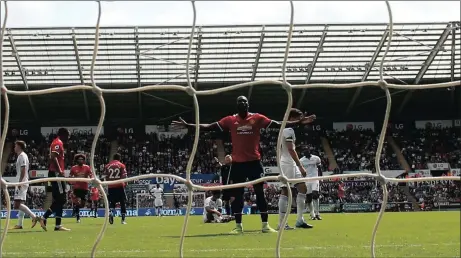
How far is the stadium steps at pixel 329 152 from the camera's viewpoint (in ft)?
107

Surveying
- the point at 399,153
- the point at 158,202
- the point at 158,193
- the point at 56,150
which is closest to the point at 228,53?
the point at 158,193

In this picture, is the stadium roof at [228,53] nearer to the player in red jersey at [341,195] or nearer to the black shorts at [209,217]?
the player in red jersey at [341,195]

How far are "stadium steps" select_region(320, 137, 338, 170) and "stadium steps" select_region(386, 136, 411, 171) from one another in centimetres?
325

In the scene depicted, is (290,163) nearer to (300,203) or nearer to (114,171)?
(300,203)

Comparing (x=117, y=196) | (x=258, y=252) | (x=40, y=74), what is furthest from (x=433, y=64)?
(x=258, y=252)

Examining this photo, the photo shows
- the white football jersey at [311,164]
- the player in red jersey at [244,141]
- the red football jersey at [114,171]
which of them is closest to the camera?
the player in red jersey at [244,141]

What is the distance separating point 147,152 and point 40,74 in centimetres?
649

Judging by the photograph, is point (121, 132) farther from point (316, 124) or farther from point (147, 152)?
point (316, 124)

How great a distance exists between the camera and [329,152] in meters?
33.9

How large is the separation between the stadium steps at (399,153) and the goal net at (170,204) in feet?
39.3

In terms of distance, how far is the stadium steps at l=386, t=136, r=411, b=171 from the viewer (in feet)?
106

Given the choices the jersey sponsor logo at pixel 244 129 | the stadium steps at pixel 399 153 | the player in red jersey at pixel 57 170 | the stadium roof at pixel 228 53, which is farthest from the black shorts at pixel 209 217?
the stadium steps at pixel 399 153

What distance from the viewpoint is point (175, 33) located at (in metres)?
29.7

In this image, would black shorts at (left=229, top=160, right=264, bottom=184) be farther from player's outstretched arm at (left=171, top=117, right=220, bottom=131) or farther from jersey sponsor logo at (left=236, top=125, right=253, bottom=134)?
player's outstretched arm at (left=171, top=117, right=220, bottom=131)
